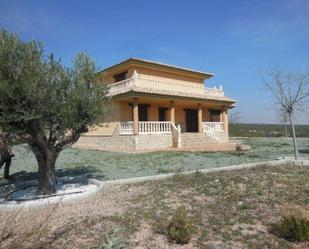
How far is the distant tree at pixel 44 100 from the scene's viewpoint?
6752 mm

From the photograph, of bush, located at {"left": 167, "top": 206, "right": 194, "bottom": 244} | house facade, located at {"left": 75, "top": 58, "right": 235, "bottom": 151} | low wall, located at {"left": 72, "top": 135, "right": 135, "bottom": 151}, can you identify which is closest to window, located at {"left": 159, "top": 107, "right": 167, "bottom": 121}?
house facade, located at {"left": 75, "top": 58, "right": 235, "bottom": 151}

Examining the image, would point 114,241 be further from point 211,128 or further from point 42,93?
point 211,128

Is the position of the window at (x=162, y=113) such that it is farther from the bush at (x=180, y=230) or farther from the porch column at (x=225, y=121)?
the bush at (x=180, y=230)

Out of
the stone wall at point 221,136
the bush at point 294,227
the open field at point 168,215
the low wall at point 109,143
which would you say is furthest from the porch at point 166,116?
the bush at point 294,227

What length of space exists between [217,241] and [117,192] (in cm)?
393

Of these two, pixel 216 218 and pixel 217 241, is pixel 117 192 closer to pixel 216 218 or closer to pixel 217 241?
pixel 216 218

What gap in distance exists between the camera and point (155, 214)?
20.6 ft

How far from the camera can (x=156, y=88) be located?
21.9 meters

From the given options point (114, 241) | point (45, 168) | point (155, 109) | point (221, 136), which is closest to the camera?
point (114, 241)

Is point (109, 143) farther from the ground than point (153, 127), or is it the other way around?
point (153, 127)

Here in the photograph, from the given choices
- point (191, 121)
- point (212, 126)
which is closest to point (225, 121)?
point (212, 126)

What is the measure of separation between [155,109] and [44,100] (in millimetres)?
17417

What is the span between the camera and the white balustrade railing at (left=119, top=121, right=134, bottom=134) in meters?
20.3

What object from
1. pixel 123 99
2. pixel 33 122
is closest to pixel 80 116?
pixel 33 122
